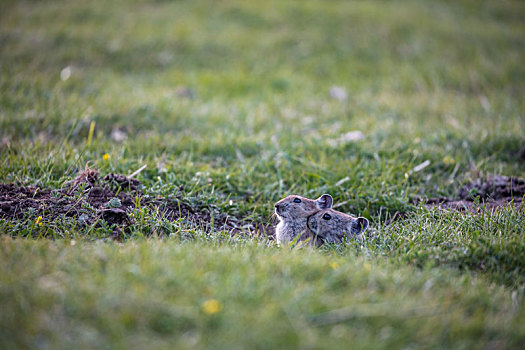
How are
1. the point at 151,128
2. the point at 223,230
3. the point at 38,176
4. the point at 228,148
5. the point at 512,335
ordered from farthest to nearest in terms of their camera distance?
the point at 151,128 → the point at 228,148 → the point at 38,176 → the point at 223,230 → the point at 512,335

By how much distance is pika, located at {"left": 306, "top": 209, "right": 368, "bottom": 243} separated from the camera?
4660mm

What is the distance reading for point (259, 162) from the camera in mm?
6375

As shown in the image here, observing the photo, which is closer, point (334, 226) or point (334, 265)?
point (334, 265)

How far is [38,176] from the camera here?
17.6 feet

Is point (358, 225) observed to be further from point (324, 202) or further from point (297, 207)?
point (297, 207)

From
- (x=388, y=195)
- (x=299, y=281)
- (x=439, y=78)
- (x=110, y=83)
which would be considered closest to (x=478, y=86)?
(x=439, y=78)

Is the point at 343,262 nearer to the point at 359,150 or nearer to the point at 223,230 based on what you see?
the point at 223,230

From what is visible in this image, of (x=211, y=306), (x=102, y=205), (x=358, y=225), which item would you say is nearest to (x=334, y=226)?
(x=358, y=225)

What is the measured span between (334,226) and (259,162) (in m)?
1.94

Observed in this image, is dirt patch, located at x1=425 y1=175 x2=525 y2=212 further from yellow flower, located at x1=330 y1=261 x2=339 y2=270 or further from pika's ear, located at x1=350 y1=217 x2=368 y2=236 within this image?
yellow flower, located at x1=330 y1=261 x2=339 y2=270

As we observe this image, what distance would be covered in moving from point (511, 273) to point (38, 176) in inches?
201

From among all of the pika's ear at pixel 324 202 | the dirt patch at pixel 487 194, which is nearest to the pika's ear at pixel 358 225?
the pika's ear at pixel 324 202

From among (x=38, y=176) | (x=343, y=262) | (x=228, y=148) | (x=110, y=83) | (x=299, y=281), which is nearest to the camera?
(x=299, y=281)

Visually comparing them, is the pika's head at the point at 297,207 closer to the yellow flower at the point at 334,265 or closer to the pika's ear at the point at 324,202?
the pika's ear at the point at 324,202
